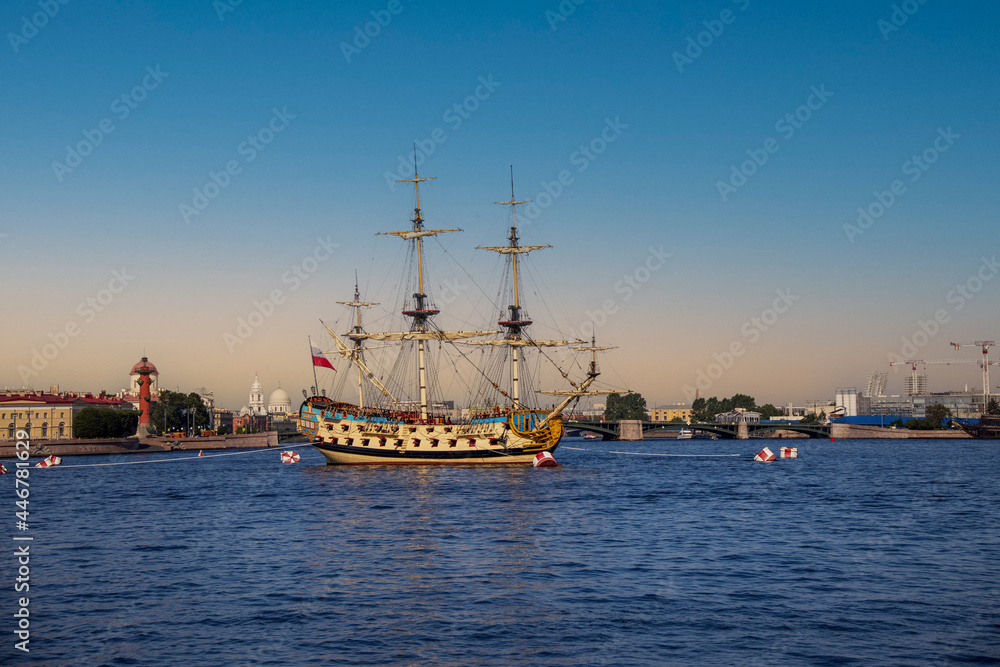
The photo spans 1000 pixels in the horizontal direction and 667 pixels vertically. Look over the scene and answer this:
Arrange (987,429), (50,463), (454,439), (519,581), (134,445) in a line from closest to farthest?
(519,581) < (454,439) < (50,463) < (134,445) < (987,429)

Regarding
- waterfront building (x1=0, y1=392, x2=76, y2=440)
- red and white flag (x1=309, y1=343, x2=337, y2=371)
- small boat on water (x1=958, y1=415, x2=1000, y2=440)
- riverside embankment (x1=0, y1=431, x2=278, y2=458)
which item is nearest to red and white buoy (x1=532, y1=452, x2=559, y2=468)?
red and white flag (x1=309, y1=343, x2=337, y2=371)

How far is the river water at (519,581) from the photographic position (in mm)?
18125

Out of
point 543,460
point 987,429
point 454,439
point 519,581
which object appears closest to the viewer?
A: point 519,581

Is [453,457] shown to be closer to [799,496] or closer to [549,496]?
[549,496]

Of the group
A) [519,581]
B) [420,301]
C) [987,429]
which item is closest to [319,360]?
[420,301]

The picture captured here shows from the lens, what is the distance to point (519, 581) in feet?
81.3

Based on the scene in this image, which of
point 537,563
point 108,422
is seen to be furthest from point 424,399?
point 108,422

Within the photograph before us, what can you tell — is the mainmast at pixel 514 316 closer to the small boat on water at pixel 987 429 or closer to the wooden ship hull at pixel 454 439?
the wooden ship hull at pixel 454 439

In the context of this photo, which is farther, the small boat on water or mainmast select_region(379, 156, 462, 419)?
the small boat on water

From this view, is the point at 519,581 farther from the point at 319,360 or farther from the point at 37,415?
the point at 37,415

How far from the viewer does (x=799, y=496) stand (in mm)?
50562

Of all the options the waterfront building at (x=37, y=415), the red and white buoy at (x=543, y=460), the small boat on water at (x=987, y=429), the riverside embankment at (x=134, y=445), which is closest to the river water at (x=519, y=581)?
the red and white buoy at (x=543, y=460)

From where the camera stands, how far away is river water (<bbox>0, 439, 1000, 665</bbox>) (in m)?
18.1

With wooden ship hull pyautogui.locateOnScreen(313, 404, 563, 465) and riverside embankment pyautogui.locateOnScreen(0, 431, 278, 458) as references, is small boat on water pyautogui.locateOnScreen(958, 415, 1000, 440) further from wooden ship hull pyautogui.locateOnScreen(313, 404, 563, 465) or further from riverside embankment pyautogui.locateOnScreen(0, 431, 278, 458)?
riverside embankment pyautogui.locateOnScreen(0, 431, 278, 458)
